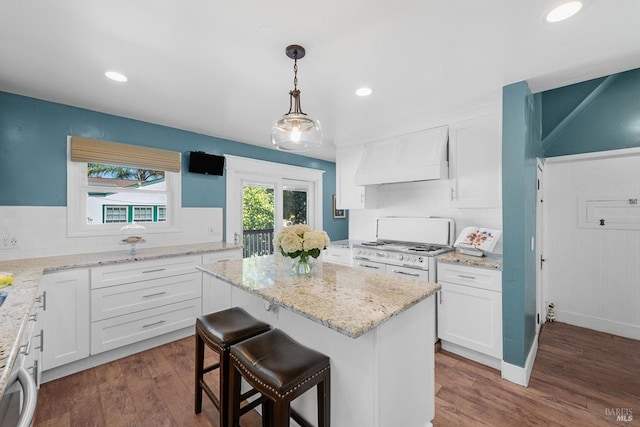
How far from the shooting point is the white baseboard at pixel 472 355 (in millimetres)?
2439

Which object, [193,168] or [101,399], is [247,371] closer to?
[101,399]

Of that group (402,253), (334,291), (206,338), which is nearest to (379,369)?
(334,291)

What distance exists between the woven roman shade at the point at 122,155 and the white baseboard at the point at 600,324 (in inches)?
195

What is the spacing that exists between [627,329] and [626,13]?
3144 mm

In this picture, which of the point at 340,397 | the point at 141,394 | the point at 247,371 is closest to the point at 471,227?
the point at 340,397

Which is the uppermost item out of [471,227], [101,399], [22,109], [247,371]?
[22,109]

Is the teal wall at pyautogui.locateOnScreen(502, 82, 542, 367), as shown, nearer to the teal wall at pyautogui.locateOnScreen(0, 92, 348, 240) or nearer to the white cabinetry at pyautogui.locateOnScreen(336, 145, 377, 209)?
the white cabinetry at pyautogui.locateOnScreen(336, 145, 377, 209)

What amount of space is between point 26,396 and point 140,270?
2.05 metres

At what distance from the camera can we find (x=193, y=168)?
3.51 metres

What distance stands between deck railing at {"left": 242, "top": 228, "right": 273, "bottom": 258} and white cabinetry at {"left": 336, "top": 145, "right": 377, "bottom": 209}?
4.26 feet

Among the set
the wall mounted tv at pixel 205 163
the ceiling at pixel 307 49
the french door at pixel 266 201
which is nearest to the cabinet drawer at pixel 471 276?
the ceiling at pixel 307 49

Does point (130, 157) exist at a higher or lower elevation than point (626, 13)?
lower

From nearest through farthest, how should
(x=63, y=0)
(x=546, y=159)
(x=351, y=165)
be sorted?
(x=63, y=0), (x=546, y=159), (x=351, y=165)

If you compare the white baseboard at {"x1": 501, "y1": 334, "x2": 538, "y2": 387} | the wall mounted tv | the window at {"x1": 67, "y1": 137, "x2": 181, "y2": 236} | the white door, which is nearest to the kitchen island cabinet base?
the white baseboard at {"x1": 501, "y1": 334, "x2": 538, "y2": 387}
